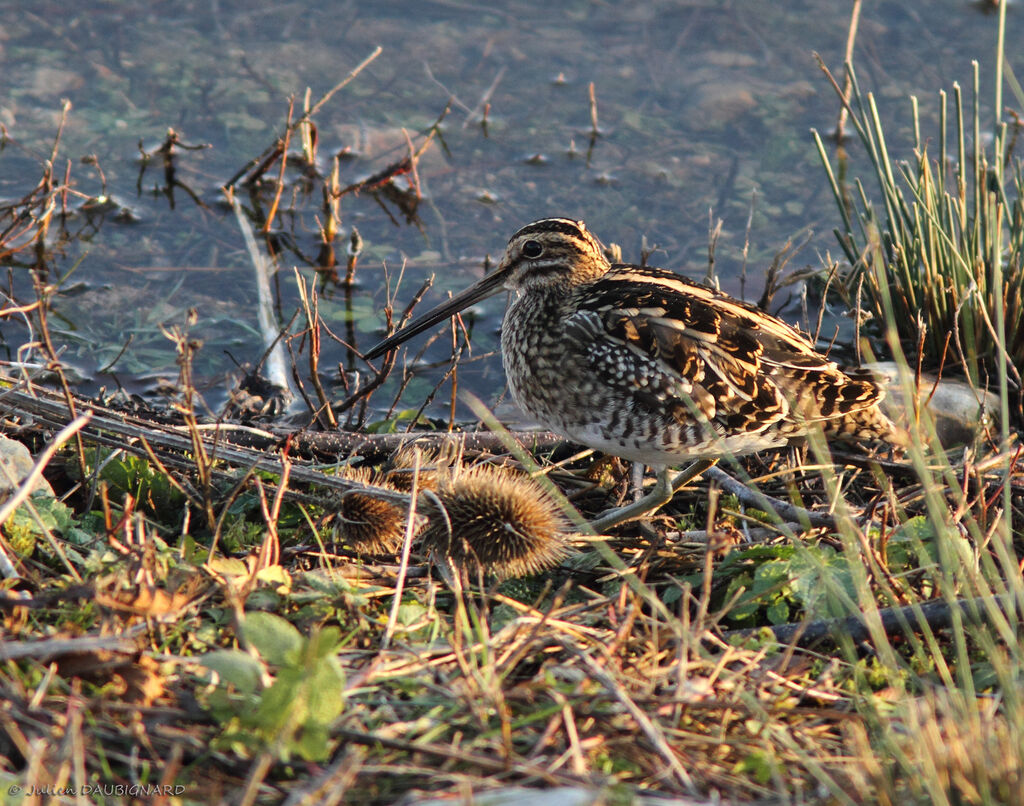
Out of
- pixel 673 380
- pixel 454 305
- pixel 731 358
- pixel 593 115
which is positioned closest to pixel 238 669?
pixel 673 380

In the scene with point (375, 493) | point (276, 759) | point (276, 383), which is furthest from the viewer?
point (276, 383)

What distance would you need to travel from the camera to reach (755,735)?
108 inches

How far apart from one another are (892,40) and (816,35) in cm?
52

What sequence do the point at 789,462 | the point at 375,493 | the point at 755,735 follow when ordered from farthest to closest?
the point at 789,462, the point at 375,493, the point at 755,735

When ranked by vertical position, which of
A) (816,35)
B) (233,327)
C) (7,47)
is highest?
(816,35)

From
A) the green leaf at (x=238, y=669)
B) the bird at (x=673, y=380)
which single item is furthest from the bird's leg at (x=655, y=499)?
the green leaf at (x=238, y=669)

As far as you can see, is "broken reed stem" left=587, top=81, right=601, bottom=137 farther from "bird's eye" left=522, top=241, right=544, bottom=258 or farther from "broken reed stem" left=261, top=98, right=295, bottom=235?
"bird's eye" left=522, top=241, right=544, bottom=258

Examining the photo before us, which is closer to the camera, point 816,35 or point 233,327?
point 233,327

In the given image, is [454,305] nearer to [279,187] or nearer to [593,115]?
[279,187]

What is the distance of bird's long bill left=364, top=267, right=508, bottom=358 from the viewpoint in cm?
452

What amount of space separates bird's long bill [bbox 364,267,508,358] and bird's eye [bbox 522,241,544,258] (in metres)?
0.12

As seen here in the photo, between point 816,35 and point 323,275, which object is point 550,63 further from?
point 323,275

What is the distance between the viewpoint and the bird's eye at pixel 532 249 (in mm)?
4406

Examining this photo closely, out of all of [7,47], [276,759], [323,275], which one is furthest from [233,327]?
[276,759]
